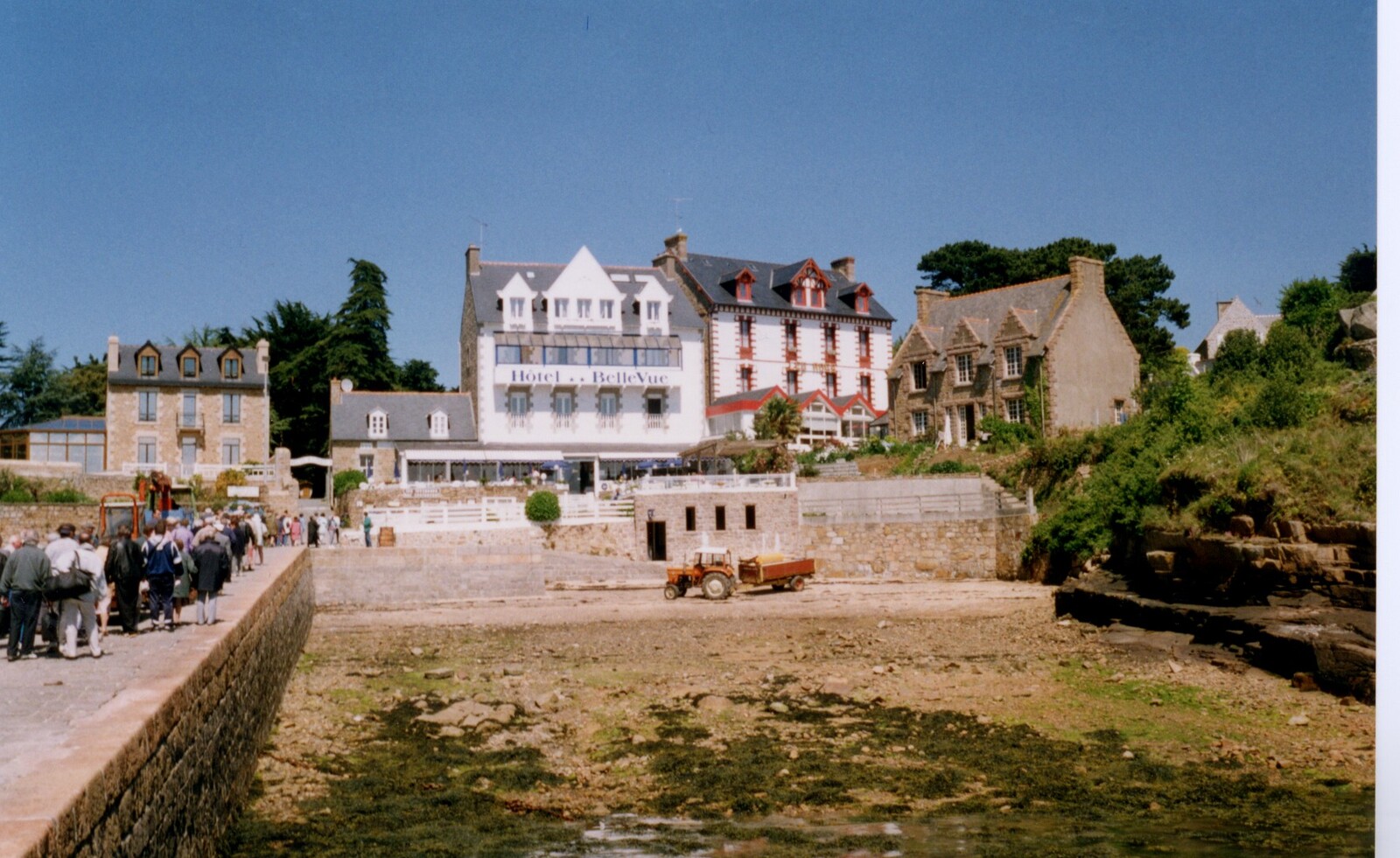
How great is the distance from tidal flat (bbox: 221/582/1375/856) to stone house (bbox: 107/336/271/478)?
70.3ft

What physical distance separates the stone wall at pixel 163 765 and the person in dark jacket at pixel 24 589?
52.3 inches

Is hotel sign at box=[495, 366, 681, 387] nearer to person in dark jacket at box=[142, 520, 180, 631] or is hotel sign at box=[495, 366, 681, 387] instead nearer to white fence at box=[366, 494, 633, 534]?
white fence at box=[366, 494, 633, 534]

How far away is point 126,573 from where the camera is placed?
378 inches

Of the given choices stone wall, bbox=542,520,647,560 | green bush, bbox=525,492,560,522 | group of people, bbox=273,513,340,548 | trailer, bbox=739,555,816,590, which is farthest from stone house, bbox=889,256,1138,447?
group of people, bbox=273,513,340,548

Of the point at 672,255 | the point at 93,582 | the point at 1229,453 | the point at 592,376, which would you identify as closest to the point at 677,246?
the point at 672,255

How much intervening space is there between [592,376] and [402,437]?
611 centimetres

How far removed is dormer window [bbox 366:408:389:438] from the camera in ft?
110

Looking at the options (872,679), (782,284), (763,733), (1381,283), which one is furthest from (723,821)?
(782,284)

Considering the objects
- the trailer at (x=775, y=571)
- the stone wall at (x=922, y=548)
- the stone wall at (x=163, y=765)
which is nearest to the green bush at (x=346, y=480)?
the stone wall at (x=922, y=548)

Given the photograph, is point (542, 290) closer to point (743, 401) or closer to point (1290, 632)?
point (743, 401)

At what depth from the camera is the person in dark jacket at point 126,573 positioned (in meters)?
9.54

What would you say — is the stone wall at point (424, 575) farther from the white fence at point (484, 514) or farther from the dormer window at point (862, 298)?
the dormer window at point (862, 298)

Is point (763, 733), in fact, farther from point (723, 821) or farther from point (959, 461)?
point (959, 461)

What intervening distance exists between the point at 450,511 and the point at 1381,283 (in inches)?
850
